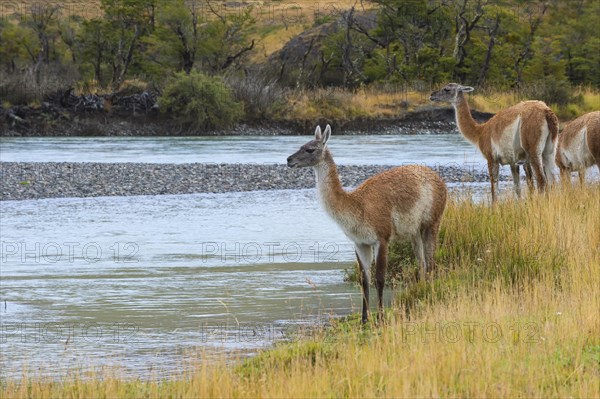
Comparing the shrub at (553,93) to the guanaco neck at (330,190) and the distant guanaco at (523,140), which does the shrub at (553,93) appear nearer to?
the distant guanaco at (523,140)

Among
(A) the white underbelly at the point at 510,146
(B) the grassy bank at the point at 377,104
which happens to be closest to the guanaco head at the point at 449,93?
(A) the white underbelly at the point at 510,146

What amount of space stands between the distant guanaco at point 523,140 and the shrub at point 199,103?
23.5 meters

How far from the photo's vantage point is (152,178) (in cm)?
2088

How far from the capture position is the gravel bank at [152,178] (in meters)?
19.3

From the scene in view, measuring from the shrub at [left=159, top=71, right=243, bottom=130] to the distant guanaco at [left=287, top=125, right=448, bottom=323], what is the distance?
27.2m

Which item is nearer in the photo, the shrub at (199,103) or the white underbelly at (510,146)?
the white underbelly at (510,146)

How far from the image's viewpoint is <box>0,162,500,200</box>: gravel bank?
19.3 m

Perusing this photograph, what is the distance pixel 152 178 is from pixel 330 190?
13.5m

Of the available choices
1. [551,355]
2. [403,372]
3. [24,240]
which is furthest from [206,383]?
[24,240]

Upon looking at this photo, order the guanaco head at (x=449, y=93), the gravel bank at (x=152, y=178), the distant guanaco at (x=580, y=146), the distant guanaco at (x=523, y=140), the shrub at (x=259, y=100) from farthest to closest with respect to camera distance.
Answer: the shrub at (x=259, y=100)
the gravel bank at (x=152, y=178)
the guanaco head at (x=449, y=93)
the distant guanaco at (x=580, y=146)
the distant guanaco at (x=523, y=140)

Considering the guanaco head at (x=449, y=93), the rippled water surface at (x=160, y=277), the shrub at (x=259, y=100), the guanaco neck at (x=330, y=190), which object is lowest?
the rippled water surface at (x=160, y=277)

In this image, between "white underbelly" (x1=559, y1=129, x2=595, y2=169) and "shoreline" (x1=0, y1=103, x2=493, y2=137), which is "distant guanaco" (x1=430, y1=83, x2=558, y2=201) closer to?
"white underbelly" (x1=559, y1=129, x2=595, y2=169)

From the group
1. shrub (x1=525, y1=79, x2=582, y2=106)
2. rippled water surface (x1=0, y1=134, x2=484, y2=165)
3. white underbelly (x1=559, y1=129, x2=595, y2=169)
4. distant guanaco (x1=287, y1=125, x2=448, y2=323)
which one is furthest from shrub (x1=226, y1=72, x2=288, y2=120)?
distant guanaco (x1=287, y1=125, x2=448, y2=323)

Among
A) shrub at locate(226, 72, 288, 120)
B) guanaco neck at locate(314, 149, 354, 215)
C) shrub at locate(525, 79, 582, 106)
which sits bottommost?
shrub at locate(226, 72, 288, 120)
